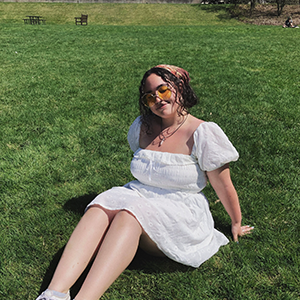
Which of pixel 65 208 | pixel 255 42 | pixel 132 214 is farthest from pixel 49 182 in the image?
pixel 255 42

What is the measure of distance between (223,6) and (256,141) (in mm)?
38374

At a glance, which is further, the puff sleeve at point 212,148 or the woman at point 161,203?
the puff sleeve at point 212,148

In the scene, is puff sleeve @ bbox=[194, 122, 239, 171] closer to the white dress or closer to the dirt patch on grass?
the white dress

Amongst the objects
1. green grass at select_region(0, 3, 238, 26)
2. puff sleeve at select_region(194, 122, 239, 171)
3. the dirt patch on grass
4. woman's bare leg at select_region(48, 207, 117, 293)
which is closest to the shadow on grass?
woman's bare leg at select_region(48, 207, 117, 293)

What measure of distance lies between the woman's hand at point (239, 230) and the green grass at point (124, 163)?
2.5 inches

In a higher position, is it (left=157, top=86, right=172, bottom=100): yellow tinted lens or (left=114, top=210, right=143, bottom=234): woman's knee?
(left=157, top=86, right=172, bottom=100): yellow tinted lens

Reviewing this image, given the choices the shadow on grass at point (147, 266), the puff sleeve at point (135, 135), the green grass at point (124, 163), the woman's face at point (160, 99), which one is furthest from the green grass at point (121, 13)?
the shadow on grass at point (147, 266)

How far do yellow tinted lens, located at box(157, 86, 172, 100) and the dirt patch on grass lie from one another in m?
31.8

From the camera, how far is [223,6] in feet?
121

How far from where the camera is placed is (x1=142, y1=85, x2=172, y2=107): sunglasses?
2126 millimetres

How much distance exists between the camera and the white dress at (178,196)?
6.70 ft

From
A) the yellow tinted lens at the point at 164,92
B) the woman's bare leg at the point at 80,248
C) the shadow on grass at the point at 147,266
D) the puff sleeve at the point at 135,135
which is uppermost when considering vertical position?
the yellow tinted lens at the point at 164,92

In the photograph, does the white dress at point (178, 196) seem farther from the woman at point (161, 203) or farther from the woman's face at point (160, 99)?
the woman's face at point (160, 99)

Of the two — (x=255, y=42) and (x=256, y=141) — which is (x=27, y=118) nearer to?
(x=256, y=141)
